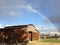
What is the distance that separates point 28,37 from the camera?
46.4 m

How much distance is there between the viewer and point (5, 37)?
43.6 metres

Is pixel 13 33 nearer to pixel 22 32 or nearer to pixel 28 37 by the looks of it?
pixel 22 32

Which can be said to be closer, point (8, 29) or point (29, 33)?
point (8, 29)

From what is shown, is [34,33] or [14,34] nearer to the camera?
[14,34]

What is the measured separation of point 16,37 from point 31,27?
8477 mm

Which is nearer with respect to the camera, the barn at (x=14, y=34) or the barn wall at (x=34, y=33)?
the barn at (x=14, y=34)

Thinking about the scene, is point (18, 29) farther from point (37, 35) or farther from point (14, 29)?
point (37, 35)

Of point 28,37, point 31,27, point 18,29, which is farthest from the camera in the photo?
point 31,27

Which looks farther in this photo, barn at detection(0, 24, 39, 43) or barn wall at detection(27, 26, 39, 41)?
barn wall at detection(27, 26, 39, 41)

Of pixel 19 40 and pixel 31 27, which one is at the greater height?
pixel 31 27

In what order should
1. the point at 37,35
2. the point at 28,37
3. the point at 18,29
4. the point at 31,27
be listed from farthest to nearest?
the point at 37,35 < the point at 31,27 < the point at 28,37 < the point at 18,29

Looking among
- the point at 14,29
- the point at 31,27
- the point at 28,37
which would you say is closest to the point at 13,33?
the point at 14,29

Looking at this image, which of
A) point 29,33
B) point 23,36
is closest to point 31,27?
point 29,33

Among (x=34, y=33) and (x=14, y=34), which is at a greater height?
(x=34, y=33)
